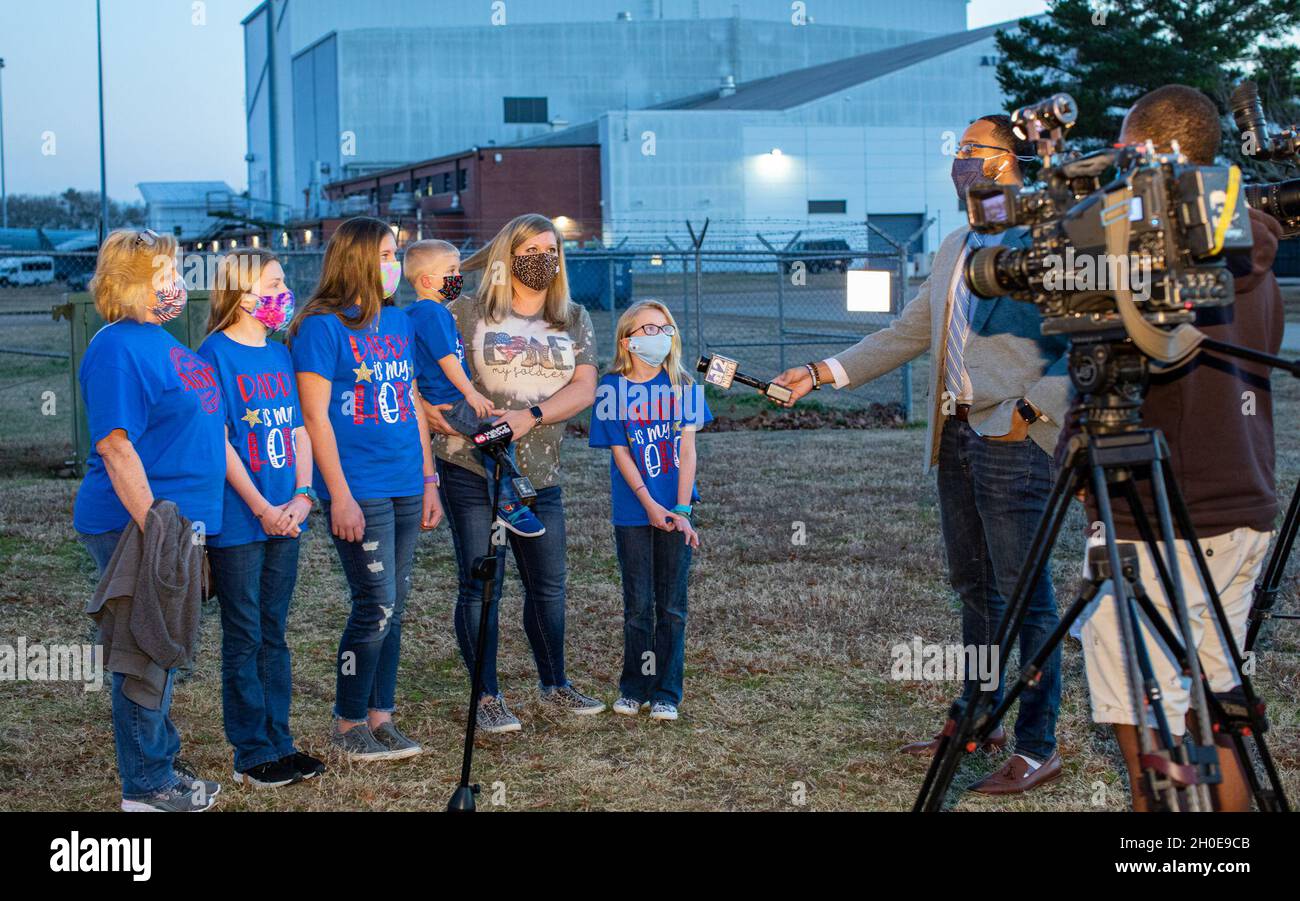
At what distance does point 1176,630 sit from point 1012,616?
1.68 feet

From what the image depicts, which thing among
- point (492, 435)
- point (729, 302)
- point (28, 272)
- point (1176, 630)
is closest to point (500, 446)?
point (492, 435)

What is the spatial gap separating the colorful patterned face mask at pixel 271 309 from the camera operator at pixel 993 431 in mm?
1806

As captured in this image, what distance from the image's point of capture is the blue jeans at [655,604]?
18.6 feet

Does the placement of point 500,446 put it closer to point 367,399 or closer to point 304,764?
point 367,399

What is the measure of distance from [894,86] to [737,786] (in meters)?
54.0

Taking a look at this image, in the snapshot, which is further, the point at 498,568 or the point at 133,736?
the point at 498,568

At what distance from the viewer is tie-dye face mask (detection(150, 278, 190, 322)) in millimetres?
4535

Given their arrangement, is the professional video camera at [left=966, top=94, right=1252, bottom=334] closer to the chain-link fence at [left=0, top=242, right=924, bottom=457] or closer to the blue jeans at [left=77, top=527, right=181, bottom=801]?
the blue jeans at [left=77, top=527, right=181, bottom=801]

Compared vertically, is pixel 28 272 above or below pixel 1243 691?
above

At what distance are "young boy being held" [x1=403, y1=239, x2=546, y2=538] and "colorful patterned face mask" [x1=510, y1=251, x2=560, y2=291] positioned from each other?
0.29 metres

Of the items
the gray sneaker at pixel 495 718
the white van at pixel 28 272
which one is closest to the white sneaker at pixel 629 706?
the gray sneaker at pixel 495 718

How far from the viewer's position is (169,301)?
4.56 meters

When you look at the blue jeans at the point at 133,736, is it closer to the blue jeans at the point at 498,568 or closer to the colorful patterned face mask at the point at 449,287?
the blue jeans at the point at 498,568
